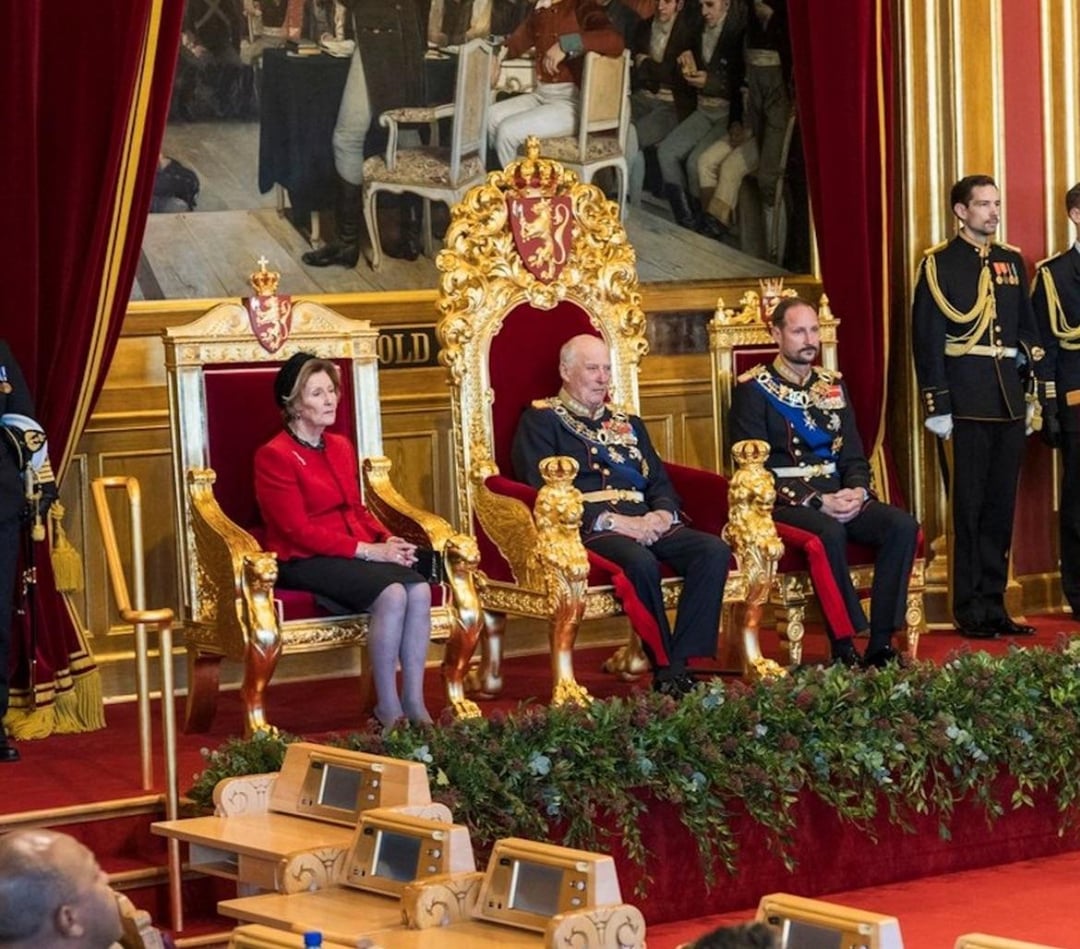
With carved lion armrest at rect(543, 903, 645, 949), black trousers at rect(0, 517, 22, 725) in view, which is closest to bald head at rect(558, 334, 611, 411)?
black trousers at rect(0, 517, 22, 725)

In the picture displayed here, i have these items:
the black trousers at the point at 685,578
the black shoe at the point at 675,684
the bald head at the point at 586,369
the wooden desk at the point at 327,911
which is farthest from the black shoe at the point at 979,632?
the wooden desk at the point at 327,911

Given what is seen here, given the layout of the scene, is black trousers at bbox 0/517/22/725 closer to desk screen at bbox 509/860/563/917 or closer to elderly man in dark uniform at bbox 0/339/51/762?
elderly man in dark uniform at bbox 0/339/51/762

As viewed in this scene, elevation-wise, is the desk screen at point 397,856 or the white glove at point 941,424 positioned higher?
the white glove at point 941,424

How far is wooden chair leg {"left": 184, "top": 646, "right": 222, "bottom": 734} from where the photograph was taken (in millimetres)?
6441

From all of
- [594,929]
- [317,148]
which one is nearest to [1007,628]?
[317,148]

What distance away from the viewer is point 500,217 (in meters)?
7.01

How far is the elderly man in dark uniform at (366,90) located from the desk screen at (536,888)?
3627 millimetres

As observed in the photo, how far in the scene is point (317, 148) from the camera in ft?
24.4

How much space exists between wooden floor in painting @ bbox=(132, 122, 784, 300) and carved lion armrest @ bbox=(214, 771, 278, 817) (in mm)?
2336

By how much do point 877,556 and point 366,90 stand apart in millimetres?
2251

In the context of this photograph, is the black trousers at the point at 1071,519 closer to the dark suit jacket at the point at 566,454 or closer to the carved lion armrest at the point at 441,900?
the dark suit jacket at the point at 566,454

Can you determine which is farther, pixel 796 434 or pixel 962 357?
pixel 962 357

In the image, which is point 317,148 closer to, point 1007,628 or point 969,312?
point 969,312

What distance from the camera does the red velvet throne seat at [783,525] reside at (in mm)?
6984
